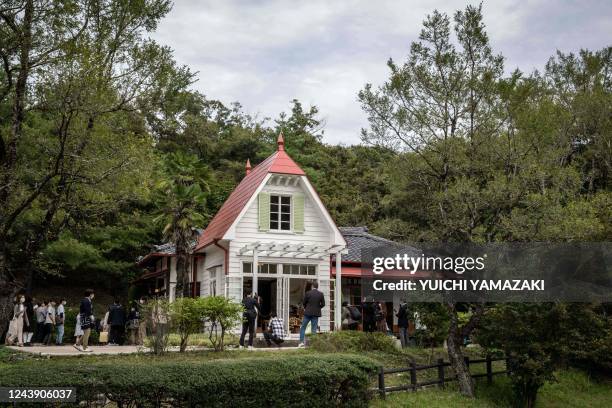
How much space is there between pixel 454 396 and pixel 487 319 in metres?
2.05

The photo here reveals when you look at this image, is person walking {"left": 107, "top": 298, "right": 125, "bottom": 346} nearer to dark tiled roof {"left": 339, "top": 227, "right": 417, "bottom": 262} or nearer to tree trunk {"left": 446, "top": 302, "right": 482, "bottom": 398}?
dark tiled roof {"left": 339, "top": 227, "right": 417, "bottom": 262}

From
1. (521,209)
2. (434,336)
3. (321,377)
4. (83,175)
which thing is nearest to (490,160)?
(521,209)

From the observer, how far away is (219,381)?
10031mm

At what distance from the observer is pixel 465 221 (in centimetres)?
1528

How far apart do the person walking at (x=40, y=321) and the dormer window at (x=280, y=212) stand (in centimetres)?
779

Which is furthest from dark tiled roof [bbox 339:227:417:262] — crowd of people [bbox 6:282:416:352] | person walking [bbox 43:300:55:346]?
person walking [bbox 43:300:55:346]

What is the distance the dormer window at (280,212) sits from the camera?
72.7ft

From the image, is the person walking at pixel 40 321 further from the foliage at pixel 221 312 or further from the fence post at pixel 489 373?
the fence post at pixel 489 373

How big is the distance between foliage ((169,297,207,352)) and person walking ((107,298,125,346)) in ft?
18.2

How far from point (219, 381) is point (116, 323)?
38.0 ft

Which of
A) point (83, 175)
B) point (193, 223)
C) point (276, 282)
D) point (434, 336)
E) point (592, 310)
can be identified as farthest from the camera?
point (193, 223)

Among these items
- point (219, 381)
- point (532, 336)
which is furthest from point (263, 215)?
point (219, 381)

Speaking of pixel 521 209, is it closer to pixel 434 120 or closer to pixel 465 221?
pixel 465 221

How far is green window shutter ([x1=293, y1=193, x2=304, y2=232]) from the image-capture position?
22297mm
